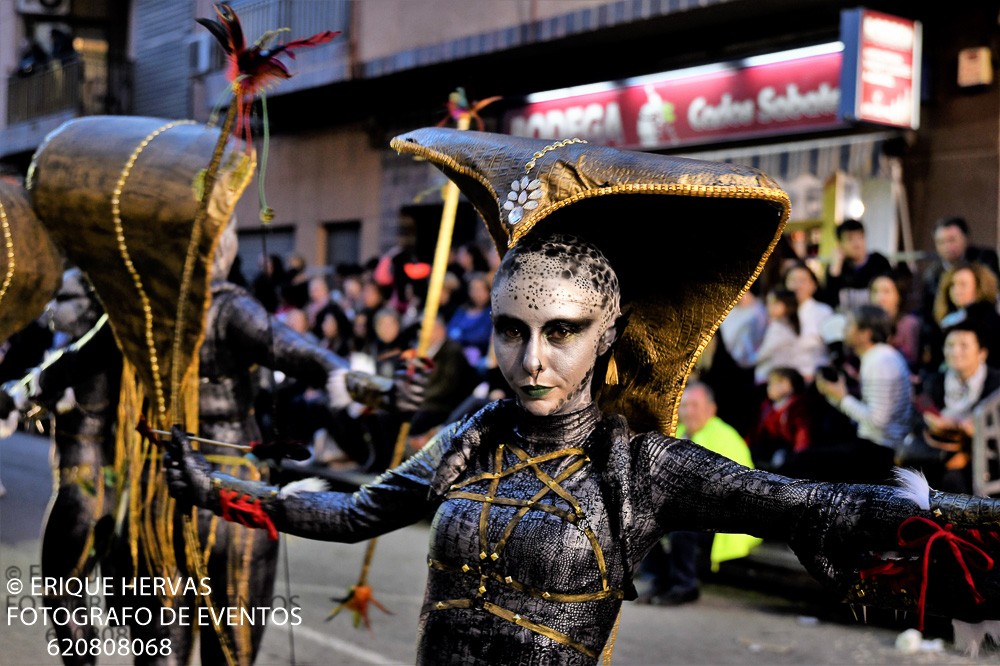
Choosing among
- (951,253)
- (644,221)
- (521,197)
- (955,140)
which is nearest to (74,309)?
(644,221)

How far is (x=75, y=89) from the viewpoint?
81.8 feet

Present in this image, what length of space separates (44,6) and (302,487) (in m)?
25.1

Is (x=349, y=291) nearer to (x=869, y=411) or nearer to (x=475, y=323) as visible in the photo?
(x=475, y=323)

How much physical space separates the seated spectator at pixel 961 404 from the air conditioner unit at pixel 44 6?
22.5m

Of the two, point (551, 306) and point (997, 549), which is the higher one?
point (551, 306)

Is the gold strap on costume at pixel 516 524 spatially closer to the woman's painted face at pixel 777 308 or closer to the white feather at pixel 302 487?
the white feather at pixel 302 487

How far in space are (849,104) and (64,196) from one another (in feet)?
24.7

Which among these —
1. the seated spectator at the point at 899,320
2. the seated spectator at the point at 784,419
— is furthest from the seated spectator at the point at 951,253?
the seated spectator at the point at 784,419

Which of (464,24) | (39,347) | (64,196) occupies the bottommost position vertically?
(39,347)

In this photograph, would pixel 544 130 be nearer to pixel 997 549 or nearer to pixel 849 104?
pixel 849 104

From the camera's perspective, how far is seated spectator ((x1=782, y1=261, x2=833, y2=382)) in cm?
850

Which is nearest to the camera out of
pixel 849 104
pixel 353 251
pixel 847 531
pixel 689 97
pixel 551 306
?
pixel 847 531

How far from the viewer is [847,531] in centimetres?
231

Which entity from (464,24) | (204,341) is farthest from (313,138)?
(204,341)
